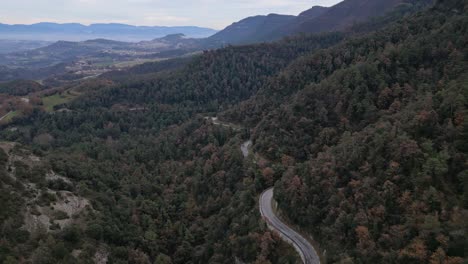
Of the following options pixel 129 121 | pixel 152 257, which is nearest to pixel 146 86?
pixel 129 121

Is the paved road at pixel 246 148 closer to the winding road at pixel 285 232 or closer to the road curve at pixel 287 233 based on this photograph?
the winding road at pixel 285 232

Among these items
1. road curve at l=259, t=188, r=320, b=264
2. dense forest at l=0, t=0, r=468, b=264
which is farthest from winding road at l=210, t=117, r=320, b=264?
dense forest at l=0, t=0, r=468, b=264

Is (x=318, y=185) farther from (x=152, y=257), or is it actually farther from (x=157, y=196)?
(x=157, y=196)

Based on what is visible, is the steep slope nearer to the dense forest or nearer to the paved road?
the dense forest

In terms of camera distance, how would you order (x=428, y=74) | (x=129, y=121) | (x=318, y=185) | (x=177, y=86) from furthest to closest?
1. (x=177, y=86)
2. (x=129, y=121)
3. (x=428, y=74)
4. (x=318, y=185)

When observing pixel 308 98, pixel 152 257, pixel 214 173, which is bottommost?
pixel 152 257

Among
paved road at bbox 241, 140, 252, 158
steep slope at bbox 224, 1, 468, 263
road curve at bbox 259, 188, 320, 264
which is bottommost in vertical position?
road curve at bbox 259, 188, 320, 264

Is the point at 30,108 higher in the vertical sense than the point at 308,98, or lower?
lower
